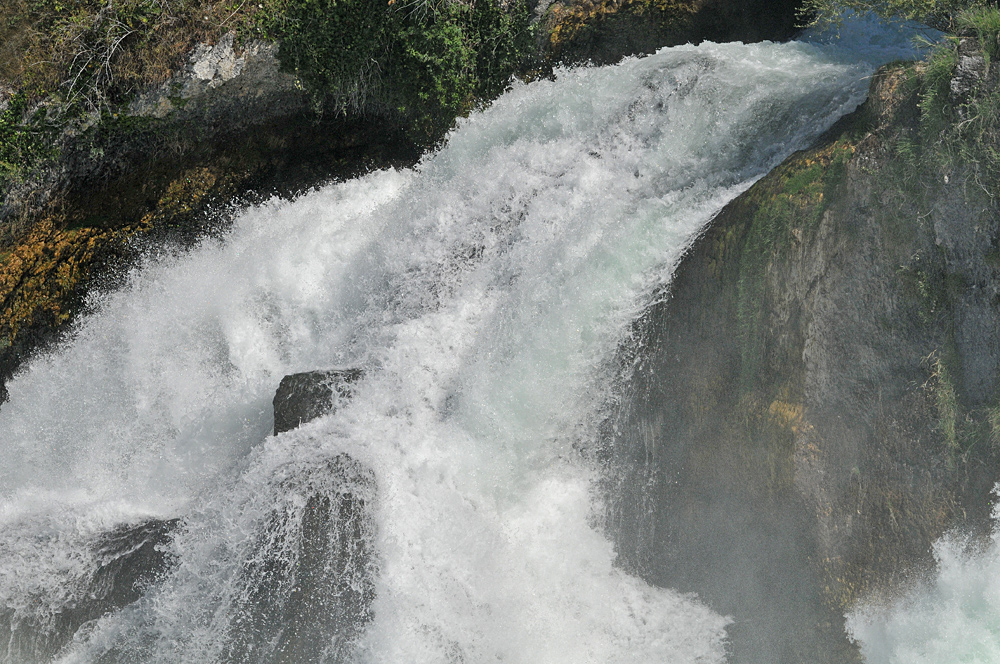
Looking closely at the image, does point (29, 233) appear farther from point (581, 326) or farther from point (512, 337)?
point (581, 326)

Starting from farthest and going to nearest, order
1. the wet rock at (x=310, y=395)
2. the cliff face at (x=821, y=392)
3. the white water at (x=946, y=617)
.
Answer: the wet rock at (x=310, y=395)
the cliff face at (x=821, y=392)
the white water at (x=946, y=617)

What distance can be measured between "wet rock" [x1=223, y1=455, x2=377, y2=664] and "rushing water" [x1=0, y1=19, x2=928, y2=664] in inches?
1.1

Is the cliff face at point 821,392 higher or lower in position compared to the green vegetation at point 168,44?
lower

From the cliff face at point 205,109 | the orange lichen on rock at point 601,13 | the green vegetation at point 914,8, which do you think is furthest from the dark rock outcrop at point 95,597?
the green vegetation at point 914,8

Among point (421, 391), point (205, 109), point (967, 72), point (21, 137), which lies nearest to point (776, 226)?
point (967, 72)

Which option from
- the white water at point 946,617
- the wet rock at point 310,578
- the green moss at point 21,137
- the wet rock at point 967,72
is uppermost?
the green moss at point 21,137

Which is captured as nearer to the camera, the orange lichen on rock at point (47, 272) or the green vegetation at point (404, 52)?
the green vegetation at point (404, 52)

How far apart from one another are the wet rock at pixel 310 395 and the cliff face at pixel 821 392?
300cm

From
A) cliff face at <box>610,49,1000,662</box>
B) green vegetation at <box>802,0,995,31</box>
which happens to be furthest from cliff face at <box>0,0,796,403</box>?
cliff face at <box>610,49,1000,662</box>

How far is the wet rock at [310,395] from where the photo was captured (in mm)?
7133

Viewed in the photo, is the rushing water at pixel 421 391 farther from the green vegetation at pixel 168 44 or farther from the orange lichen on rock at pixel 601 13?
the green vegetation at pixel 168 44

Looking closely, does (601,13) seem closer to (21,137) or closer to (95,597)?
(21,137)

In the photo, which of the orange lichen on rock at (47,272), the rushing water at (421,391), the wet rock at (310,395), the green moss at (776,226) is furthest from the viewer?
the orange lichen on rock at (47,272)

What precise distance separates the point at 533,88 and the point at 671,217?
2.74m
